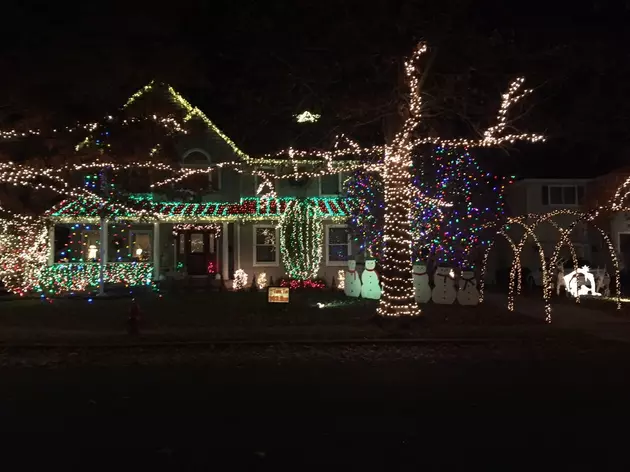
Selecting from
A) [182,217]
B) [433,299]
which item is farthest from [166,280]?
[433,299]

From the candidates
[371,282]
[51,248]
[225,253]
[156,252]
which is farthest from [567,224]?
[51,248]

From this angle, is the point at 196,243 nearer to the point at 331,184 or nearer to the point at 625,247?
the point at 331,184

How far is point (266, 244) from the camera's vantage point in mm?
25656

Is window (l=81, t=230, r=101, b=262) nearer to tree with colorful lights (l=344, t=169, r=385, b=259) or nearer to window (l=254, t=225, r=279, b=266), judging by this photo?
window (l=254, t=225, r=279, b=266)

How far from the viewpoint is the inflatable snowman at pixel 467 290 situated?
765 inches

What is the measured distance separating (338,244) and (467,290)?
7.65 m

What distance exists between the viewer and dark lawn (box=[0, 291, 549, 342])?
547 inches

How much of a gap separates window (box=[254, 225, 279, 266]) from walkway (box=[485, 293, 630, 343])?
9009mm

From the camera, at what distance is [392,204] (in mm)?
15328

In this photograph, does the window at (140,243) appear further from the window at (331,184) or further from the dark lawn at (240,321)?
the window at (331,184)

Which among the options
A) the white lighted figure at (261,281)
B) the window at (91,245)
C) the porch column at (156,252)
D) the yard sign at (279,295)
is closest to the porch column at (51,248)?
the window at (91,245)

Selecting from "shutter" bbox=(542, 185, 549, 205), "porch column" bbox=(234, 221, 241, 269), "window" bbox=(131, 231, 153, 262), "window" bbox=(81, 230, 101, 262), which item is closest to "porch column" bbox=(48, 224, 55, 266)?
"window" bbox=(81, 230, 101, 262)

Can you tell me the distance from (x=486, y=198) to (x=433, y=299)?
9.03 m

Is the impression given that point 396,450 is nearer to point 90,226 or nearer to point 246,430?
point 246,430
